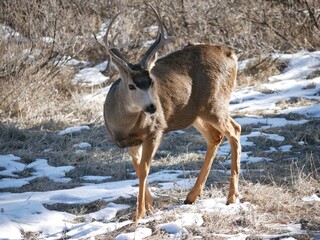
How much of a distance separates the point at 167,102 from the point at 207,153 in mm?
768

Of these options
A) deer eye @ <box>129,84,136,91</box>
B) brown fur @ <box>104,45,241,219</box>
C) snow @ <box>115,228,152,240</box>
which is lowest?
snow @ <box>115,228,152,240</box>

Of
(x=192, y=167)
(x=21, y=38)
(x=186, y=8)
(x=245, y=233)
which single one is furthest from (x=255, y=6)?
(x=245, y=233)

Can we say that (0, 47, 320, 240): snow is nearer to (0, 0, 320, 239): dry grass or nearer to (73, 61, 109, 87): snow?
(0, 0, 320, 239): dry grass

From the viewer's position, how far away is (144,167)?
641 cm

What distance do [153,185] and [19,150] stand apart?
2618 millimetres

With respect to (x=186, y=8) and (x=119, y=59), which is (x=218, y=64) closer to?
(x=119, y=59)

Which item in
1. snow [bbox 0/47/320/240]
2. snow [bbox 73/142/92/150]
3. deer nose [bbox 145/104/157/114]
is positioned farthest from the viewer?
snow [bbox 73/142/92/150]

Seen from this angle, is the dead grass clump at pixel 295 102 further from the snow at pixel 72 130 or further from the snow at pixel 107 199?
the snow at pixel 72 130

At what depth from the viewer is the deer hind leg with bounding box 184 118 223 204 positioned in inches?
266

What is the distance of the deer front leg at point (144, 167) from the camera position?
6.25 meters

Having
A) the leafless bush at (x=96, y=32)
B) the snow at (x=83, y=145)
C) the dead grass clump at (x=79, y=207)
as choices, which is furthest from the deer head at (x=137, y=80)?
the leafless bush at (x=96, y=32)

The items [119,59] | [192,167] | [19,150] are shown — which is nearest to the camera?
[119,59]

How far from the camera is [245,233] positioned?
5.64 metres

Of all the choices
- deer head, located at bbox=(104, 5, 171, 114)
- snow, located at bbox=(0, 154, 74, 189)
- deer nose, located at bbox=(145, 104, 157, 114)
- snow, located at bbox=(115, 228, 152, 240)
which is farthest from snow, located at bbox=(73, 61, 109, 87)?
snow, located at bbox=(115, 228, 152, 240)
